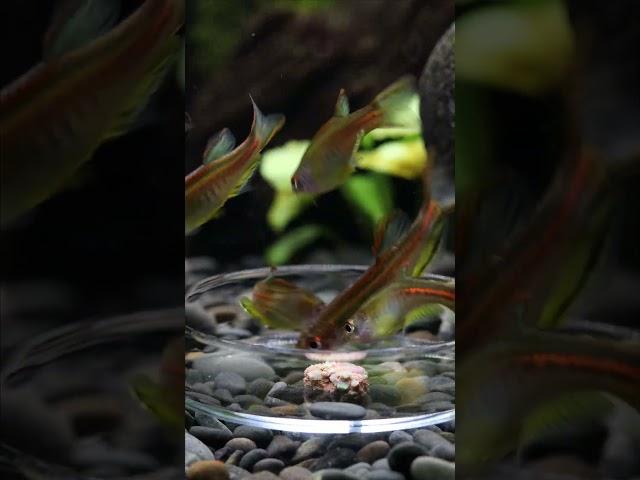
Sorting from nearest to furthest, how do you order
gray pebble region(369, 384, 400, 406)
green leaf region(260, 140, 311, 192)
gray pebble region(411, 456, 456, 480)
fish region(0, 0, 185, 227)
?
fish region(0, 0, 185, 227) < gray pebble region(411, 456, 456, 480) < gray pebble region(369, 384, 400, 406) < green leaf region(260, 140, 311, 192)

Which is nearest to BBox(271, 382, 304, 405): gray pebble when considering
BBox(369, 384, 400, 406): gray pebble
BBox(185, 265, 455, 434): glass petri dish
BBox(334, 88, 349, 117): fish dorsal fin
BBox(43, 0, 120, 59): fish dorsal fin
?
BBox(185, 265, 455, 434): glass petri dish

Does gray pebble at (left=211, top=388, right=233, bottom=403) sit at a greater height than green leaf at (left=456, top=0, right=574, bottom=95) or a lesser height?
lesser

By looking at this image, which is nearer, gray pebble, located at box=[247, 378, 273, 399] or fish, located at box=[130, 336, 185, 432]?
fish, located at box=[130, 336, 185, 432]

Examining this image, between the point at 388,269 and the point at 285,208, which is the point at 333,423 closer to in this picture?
the point at 388,269

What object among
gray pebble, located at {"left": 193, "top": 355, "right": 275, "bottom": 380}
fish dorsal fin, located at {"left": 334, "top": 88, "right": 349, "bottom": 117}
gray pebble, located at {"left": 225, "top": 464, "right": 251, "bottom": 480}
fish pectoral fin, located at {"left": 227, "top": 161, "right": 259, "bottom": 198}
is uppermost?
fish dorsal fin, located at {"left": 334, "top": 88, "right": 349, "bottom": 117}

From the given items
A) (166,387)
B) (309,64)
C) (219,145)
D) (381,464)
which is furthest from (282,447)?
(309,64)

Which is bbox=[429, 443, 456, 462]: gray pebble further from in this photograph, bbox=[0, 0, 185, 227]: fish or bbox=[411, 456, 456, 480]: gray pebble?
bbox=[0, 0, 185, 227]: fish

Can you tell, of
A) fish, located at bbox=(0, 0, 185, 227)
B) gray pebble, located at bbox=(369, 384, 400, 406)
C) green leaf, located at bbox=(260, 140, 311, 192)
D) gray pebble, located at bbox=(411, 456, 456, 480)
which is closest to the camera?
fish, located at bbox=(0, 0, 185, 227)

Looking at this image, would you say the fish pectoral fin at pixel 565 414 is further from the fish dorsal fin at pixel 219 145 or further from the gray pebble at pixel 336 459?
the fish dorsal fin at pixel 219 145
